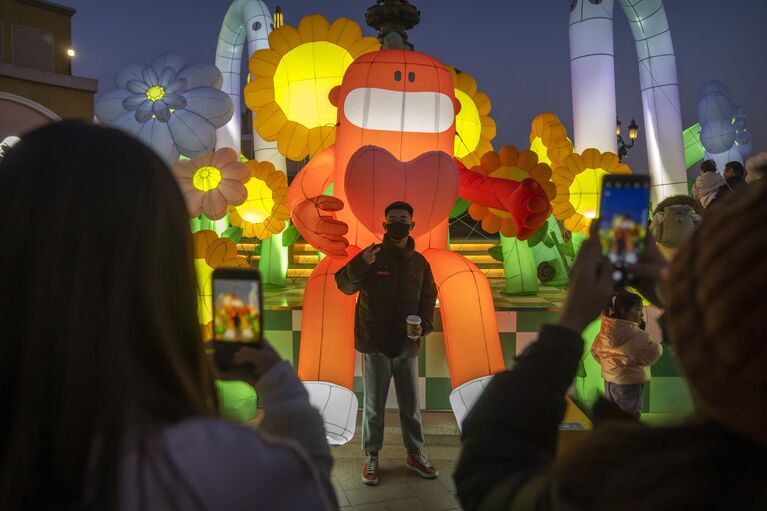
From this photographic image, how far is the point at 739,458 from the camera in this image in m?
0.57

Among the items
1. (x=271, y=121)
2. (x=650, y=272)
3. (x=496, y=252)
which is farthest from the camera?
(x=496, y=252)

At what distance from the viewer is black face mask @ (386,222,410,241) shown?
10.0ft

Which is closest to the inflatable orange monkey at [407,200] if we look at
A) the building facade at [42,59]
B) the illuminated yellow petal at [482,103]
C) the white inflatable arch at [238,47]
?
the illuminated yellow petal at [482,103]

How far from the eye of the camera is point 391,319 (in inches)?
122

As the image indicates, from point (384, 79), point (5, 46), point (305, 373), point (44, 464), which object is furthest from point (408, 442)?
point (5, 46)

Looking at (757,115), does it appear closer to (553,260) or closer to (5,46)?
(553,260)

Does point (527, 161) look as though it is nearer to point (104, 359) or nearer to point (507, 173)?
point (507, 173)

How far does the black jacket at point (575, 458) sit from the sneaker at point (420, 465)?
250 centimetres

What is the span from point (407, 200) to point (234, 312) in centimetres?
216

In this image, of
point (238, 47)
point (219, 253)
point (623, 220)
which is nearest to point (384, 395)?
point (219, 253)

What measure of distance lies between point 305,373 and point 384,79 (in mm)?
1684

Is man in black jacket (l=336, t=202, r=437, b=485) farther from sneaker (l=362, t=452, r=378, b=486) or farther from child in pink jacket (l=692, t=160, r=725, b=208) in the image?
child in pink jacket (l=692, t=160, r=725, b=208)

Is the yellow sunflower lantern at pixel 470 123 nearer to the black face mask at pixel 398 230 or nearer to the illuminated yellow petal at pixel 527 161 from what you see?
the illuminated yellow petal at pixel 527 161

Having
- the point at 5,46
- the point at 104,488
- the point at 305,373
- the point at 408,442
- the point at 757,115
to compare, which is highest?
the point at 5,46
